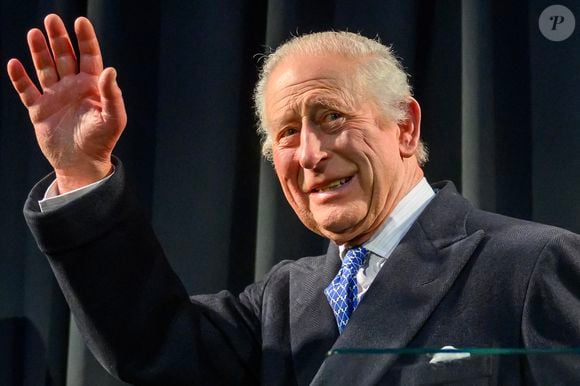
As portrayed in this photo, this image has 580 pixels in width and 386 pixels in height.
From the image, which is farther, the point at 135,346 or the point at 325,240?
the point at 325,240

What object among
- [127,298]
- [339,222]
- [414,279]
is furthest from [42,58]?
[414,279]

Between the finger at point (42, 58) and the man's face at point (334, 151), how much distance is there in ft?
1.14

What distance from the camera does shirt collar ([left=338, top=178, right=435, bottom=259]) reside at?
4.76 feet

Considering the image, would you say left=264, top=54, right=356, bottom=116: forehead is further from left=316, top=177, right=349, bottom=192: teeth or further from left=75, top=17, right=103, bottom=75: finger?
left=75, top=17, right=103, bottom=75: finger

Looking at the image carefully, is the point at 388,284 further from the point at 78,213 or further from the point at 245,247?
the point at 245,247

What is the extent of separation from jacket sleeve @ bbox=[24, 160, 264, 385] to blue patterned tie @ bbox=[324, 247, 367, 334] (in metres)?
0.20

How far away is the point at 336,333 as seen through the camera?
1.41 m

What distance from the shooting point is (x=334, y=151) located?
4.76ft

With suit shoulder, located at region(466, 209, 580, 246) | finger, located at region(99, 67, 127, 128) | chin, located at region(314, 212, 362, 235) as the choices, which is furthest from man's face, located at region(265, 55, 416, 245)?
finger, located at region(99, 67, 127, 128)

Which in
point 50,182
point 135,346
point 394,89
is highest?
point 394,89

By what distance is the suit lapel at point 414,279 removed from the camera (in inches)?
50.2

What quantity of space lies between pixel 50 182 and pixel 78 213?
83mm

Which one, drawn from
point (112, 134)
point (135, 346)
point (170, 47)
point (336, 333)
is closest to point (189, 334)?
point (135, 346)

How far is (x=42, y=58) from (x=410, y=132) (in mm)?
582
